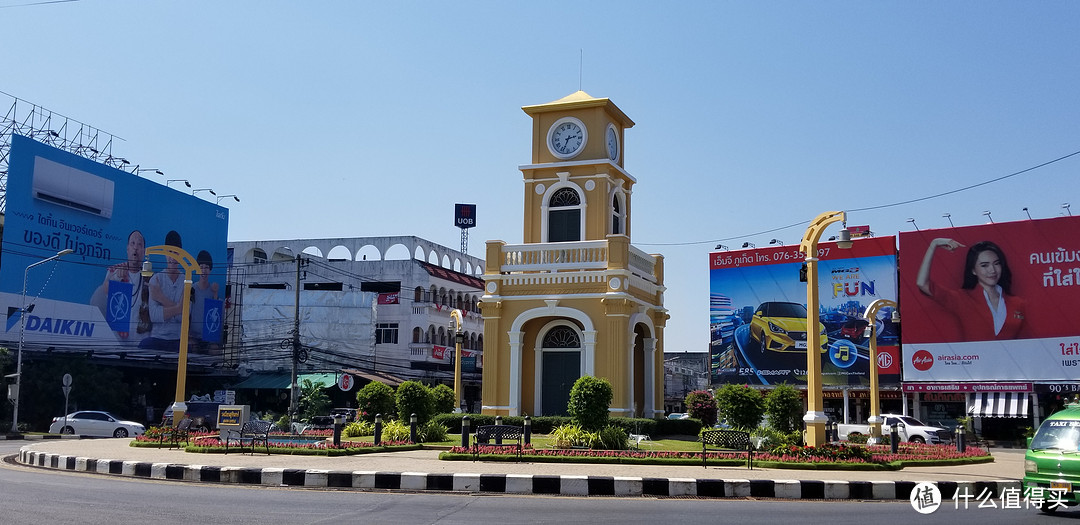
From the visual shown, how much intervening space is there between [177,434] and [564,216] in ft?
41.6

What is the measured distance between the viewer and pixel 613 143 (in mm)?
28875

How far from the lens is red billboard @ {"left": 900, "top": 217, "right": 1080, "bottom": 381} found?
41.6m

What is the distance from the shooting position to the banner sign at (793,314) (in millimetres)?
48781

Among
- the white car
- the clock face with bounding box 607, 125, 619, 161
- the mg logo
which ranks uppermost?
the clock face with bounding box 607, 125, 619, 161

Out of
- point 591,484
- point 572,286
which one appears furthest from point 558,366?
point 591,484

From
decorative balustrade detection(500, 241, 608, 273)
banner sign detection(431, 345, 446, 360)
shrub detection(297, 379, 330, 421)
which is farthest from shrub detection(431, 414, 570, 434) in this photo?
banner sign detection(431, 345, 446, 360)

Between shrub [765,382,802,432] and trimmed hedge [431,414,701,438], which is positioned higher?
shrub [765,382,802,432]

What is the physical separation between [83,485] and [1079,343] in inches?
1653

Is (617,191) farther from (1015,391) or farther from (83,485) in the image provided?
(1015,391)

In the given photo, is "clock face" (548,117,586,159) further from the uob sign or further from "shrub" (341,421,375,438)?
the uob sign

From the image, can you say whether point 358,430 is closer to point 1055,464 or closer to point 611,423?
point 611,423

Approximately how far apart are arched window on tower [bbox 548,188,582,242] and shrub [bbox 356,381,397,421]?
7.49 m

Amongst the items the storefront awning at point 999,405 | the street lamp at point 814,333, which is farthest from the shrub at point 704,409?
the storefront awning at point 999,405

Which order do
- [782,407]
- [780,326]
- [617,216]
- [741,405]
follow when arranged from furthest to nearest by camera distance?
[780,326] → [617,216] → [741,405] → [782,407]
